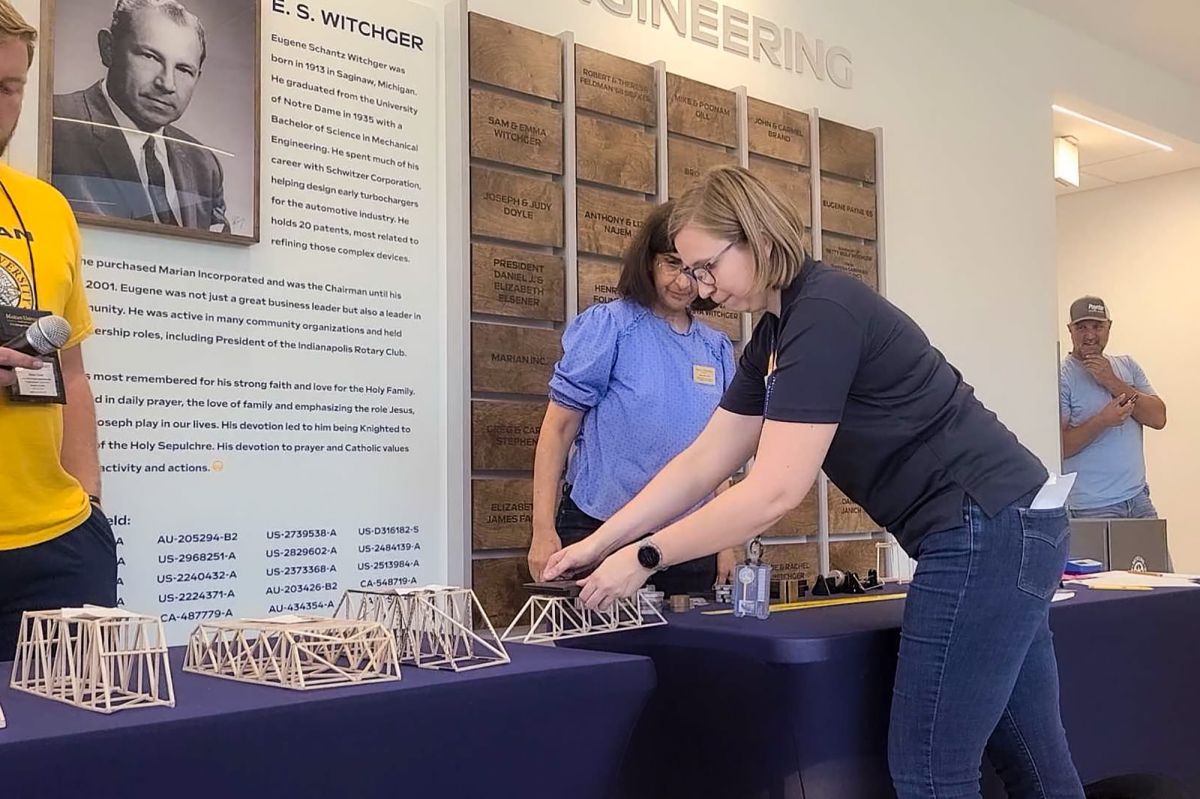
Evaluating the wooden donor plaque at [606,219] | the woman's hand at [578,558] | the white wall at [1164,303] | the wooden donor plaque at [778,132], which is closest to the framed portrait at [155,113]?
the wooden donor plaque at [606,219]

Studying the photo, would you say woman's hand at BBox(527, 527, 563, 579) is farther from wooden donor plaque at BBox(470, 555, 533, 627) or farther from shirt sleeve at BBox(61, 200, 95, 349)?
shirt sleeve at BBox(61, 200, 95, 349)

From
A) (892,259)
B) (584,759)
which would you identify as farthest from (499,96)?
(584,759)

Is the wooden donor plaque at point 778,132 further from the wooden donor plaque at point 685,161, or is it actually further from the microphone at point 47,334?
the microphone at point 47,334

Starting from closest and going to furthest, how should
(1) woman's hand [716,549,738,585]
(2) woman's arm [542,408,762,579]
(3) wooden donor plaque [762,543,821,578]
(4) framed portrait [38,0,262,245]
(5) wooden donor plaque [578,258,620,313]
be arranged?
1. (2) woman's arm [542,408,762,579]
2. (4) framed portrait [38,0,262,245]
3. (1) woman's hand [716,549,738,585]
4. (5) wooden donor plaque [578,258,620,313]
5. (3) wooden donor plaque [762,543,821,578]

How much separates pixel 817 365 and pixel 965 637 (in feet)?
1.37

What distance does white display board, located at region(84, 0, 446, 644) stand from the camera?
2311 millimetres

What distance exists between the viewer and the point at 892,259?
391 cm

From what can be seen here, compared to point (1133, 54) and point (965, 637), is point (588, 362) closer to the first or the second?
point (965, 637)

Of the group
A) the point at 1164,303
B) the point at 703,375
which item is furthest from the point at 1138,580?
the point at 1164,303

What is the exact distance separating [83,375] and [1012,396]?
337 centimetres

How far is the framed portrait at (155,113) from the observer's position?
2.23 meters

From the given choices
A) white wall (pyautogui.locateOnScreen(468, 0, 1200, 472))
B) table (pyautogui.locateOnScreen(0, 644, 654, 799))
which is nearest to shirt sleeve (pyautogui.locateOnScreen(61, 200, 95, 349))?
table (pyautogui.locateOnScreen(0, 644, 654, 799))

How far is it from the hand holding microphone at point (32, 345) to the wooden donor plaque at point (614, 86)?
5.76 ft

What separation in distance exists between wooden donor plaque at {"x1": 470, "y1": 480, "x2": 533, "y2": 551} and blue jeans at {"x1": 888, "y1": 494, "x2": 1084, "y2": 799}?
4.39ft
